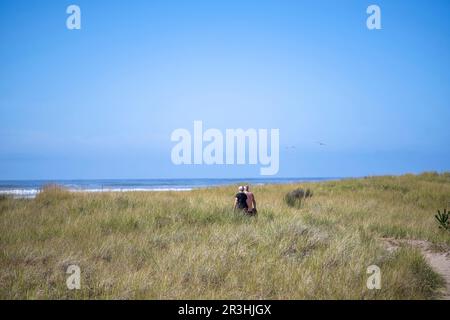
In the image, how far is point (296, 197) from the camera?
22.5 metres

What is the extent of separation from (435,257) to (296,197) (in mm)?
12293

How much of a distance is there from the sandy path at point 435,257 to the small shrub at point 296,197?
7.79 m

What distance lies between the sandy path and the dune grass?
0.31m

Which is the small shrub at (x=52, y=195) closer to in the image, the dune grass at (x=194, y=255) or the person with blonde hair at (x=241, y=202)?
the dune grass at (x=194, y=255)

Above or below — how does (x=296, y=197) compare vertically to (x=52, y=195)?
below

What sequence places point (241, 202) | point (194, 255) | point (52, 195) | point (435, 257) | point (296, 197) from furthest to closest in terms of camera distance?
point (296, 197)
point (52, 195)
point (241, 202)
point (435, 257)
point (194, 255)

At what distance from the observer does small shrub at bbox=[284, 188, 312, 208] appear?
20.2 m

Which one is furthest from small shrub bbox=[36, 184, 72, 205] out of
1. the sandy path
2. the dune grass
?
the sandy path

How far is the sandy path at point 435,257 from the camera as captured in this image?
26.9 feet

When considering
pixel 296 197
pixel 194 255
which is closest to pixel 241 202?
pixel 194 255

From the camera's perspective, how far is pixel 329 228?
38.9ft

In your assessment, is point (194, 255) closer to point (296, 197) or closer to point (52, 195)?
point (52, 195)
